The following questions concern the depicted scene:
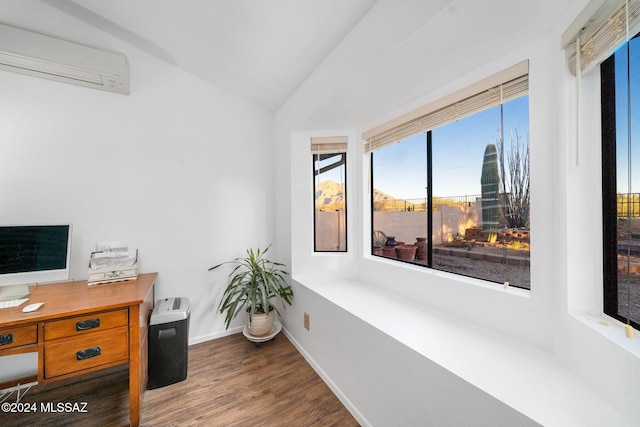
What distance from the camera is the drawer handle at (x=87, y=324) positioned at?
1.33 m

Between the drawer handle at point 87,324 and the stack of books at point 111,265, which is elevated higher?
the stack of books at point 111,265

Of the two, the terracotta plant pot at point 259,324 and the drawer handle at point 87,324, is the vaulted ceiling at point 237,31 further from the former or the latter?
the terracotta plant pot at point 259,324

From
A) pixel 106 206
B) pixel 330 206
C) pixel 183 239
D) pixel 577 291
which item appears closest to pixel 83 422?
pixel 183 239

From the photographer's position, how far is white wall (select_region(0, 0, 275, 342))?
1.77 metres

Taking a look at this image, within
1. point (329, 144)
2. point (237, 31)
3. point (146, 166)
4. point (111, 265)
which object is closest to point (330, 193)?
point (329, 144)

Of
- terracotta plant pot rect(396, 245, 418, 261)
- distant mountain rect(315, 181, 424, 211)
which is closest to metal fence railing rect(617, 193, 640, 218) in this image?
terracotta plant pot rect(396, 245, 418, 261)

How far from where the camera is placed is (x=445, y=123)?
1.50m

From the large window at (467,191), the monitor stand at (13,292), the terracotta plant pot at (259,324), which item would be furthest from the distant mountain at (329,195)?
the monitor stand at (13,292)

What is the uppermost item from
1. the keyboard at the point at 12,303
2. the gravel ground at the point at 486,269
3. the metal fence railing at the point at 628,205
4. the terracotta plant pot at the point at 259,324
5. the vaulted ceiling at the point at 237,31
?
the vaulted ceiling at the point at 237,31

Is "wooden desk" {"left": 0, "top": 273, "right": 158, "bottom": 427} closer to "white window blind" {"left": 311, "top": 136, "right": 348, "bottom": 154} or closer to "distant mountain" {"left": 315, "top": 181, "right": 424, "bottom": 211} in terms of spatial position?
"distant mountain" {"left": 315, "top": 181, "right": 424, "bottom": 211}

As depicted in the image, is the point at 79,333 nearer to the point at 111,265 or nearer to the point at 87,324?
the point at 87,324

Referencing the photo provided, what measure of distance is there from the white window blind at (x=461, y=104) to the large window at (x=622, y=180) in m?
0.31

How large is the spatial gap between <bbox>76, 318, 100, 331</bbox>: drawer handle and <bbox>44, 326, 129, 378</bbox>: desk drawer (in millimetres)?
52

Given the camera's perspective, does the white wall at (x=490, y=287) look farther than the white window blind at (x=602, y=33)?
Yes
